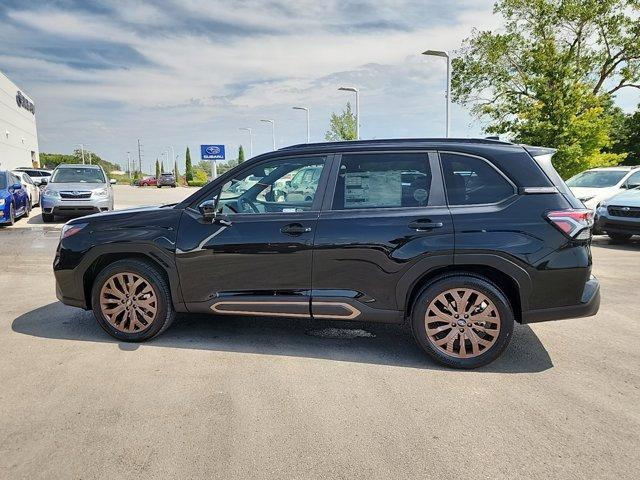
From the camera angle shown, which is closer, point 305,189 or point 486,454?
point 486,454

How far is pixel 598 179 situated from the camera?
1280cm

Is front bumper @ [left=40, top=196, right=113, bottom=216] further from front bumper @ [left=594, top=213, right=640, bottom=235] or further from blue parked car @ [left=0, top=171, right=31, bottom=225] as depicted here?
front bumper @ [left=594, top=213, right=640, bottom=235]

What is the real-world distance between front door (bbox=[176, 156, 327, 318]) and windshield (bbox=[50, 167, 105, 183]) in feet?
37.3

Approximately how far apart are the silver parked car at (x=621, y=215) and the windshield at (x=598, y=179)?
5.91ft

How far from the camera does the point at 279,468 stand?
2.60 metres

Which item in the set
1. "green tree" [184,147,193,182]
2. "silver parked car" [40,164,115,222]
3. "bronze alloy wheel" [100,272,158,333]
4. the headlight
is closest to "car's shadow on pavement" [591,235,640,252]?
"bronze alloy wheel" [100,272,158,333]

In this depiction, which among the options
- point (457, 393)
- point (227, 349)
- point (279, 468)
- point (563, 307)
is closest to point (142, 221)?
point (227, 349)

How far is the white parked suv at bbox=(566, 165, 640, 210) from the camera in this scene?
463 inches

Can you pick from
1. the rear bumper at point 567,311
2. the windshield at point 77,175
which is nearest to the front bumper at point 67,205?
the windshield at point 77,175

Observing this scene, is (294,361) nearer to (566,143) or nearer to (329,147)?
(329,147)

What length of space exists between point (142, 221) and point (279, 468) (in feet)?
8.51

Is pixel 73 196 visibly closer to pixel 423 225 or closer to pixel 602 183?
pixel 423 225

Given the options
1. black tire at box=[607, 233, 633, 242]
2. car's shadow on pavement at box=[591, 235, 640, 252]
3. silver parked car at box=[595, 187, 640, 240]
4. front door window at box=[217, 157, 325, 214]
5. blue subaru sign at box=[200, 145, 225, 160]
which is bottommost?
car's shadow on pavement at box=[591, 235, 640, 252]

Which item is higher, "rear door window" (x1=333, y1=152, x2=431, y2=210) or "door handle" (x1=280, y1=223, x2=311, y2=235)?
"rear door window" (x1=333, y1=152, x2=431, y2=210)
